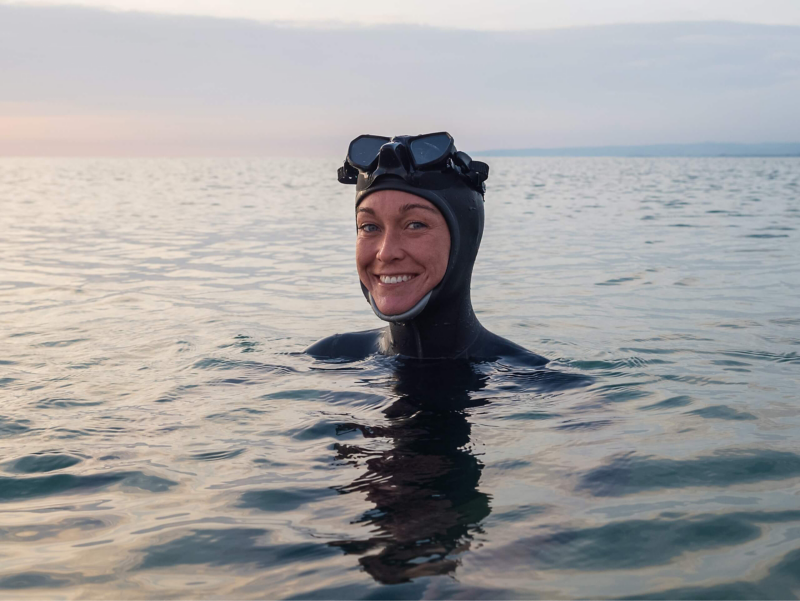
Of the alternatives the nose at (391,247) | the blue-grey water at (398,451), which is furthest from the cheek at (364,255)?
the blue-grey water at (398,451)

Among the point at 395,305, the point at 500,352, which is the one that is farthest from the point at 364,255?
the point at 500,352

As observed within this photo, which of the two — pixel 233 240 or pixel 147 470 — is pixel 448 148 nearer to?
pixel 147 470

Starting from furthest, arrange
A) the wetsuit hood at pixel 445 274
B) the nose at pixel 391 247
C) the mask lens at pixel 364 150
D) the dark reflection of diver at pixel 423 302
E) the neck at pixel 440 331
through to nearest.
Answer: the neck at pixel 440 331 → the mask lens at pixel 364 150 → the wetsuit hood at pixel 445 274 → the nose at pixel 391 247 → the dark reflection of diver at pixel 423 302

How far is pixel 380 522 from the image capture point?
336 cm

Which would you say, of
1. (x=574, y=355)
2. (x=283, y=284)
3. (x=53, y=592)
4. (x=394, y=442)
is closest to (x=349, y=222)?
(x=283, y=284)

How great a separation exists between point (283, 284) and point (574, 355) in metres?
5.91

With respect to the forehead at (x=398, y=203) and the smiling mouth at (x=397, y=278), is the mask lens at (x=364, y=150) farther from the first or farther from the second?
the smiling mouth at (x=397, y=278)

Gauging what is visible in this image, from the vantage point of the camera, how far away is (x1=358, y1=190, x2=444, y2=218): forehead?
544cm

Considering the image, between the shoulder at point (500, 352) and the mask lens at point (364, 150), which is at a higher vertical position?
the mask lens at point (364, 150)

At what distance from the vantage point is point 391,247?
5441 millimetres

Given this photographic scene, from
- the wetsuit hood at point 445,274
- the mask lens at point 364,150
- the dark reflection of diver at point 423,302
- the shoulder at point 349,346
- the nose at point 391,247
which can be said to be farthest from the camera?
the shoulder at point 349,346

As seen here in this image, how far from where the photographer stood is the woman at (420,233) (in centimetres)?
547

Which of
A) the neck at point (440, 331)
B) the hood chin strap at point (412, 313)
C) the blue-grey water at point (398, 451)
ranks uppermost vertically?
the hood chin strap at point (412, 313)

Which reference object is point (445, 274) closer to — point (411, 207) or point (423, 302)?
point (423, 302)
